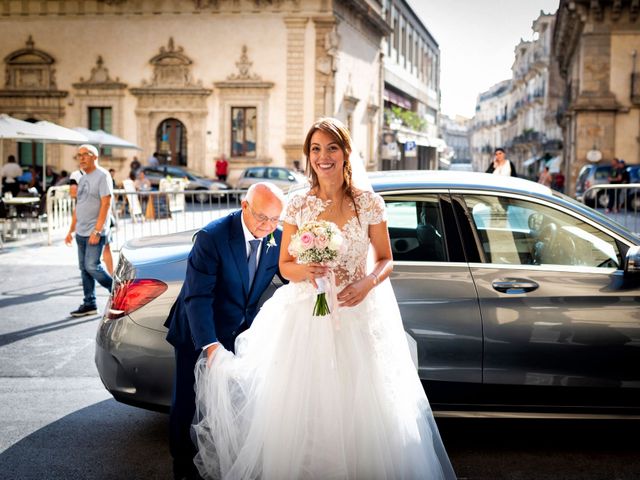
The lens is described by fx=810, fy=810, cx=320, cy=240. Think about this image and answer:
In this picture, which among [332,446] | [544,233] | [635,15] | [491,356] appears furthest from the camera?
[635,15]

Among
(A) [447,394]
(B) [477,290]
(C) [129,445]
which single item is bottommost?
(C) [129,445]

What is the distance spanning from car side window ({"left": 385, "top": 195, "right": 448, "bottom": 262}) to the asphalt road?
1.00 metres

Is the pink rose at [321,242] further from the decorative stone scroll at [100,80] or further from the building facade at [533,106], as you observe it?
the building facade at [533,106]

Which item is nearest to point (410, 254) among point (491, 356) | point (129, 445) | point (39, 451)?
point (491, 356)

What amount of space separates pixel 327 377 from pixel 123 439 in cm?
207

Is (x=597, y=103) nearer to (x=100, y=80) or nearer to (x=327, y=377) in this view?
(x=100, y=80)

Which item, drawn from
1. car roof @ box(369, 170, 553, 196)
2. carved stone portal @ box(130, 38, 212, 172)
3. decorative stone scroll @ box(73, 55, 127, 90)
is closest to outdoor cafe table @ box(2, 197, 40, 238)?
car roof @ box(369, 170, 553, 196)

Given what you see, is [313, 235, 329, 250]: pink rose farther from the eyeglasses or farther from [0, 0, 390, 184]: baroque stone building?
[0, 0, 390, 184]: baroque stone building

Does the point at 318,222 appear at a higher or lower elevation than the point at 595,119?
lower

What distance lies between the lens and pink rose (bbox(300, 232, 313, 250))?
354 centimetres

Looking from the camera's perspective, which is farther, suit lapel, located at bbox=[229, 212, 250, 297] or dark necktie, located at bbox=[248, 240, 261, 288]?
dark necktie, located at bbox=[248, 240, 261, 288]

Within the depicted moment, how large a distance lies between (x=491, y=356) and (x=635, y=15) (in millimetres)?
34211

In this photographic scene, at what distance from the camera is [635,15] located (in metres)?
34.7

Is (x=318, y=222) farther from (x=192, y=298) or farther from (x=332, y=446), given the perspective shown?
(x=332, y=446)
